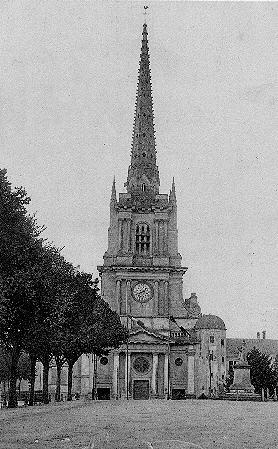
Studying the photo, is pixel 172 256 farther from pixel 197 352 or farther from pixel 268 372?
pixel 268 372

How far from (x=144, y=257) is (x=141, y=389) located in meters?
19.4

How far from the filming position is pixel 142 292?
102 metres

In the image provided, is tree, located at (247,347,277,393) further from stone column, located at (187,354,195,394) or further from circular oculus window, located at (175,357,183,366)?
circular oculus window, located at (175,357,183,366)

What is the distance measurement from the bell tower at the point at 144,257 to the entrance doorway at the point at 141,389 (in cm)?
836

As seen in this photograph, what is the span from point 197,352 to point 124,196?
2642 cm

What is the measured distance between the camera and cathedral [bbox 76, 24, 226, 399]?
3814 inches

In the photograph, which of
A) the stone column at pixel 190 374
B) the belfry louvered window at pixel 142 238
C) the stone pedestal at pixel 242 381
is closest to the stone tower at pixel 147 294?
the belfry louvered window at pixel 142 238

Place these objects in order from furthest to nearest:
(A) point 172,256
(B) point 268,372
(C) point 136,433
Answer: (A) point 172,256 < (B) point 268,372 < (C) point 136,433

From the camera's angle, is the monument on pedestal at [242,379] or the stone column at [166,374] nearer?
the monument on pedestal at [242,379]

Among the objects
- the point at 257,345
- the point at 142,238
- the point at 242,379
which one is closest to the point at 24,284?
the point at 242,379

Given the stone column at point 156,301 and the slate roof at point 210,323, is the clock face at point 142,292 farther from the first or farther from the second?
the slate roof at point 210,323

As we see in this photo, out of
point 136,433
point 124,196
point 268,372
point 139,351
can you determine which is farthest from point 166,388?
point 136,433

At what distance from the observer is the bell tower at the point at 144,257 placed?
100812 mm

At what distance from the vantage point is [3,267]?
34281mm
